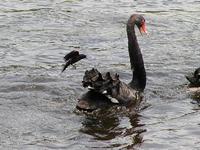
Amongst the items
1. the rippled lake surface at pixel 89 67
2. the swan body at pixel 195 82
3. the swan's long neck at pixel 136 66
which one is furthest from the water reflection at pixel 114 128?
the swan body at pixel 195 82

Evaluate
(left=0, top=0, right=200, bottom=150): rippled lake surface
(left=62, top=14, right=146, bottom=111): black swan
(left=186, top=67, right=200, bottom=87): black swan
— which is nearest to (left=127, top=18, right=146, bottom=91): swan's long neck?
(left=62, top=14, right=146, bottom=111): black swan

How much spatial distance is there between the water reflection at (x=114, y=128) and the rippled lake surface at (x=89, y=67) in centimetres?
1

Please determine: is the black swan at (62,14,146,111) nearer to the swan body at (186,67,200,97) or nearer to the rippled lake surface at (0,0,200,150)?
the rippled lake surface at (0,0,200,150)

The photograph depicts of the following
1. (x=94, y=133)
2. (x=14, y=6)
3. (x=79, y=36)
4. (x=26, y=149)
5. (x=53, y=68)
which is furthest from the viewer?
(x=14, y=6)

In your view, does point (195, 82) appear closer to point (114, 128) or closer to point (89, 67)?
point (89, 67)

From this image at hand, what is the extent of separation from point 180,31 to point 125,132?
5.97 metres

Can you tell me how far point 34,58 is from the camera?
11617 millimetres

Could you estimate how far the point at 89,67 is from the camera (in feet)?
37.0

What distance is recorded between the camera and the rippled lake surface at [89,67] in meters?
8.01

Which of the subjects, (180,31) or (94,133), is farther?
(180,31)

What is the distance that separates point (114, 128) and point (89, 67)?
306 centimetres

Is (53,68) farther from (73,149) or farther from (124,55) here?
(73,149)

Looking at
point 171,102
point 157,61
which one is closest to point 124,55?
point 157,61

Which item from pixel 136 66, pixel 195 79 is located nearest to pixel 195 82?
pixel 195 79
